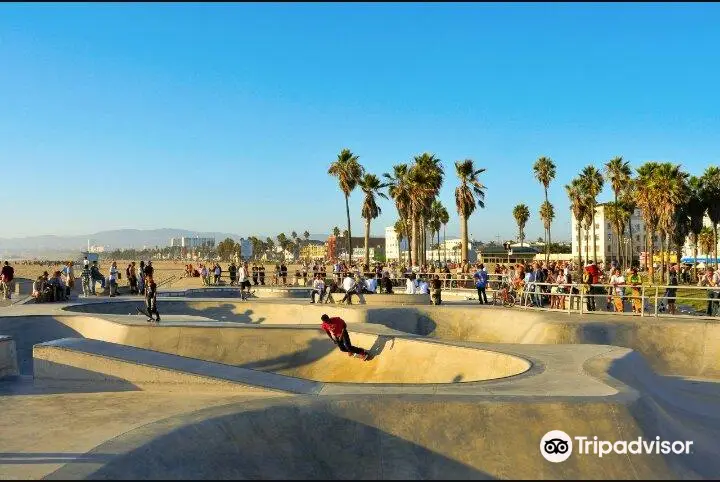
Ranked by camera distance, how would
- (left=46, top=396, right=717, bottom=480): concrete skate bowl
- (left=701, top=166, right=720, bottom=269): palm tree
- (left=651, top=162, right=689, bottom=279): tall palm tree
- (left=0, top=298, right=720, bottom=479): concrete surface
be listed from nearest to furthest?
(left=46, top=396, right=717, bottom=480): concrete skate bowl → (left=0, top=298, right=720, bottom=479): concrete surface → (left=651, top=162, right=689, bottom=279): tall palm tree → (left=701, top=166, right=720, bottom=269): palm tree

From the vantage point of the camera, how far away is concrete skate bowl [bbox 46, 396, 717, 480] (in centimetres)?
616

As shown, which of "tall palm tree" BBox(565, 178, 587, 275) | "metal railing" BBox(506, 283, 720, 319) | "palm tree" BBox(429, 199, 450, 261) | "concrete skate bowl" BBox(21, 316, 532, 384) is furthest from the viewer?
"palm tree" BBox(429, 199, 450, 261)

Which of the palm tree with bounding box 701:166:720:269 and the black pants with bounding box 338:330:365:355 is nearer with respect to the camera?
the black pants with bounding box 338:330:365:355

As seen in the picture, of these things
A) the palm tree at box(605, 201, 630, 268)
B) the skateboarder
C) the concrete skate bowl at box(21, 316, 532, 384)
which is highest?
the palm tree at box(605, 201, 630, 268)

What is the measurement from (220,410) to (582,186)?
2546 inches

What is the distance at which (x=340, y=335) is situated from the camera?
12.7 metres

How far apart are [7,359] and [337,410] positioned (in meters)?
7.17

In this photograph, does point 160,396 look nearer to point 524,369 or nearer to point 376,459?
point 376,459

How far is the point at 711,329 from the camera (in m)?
14.7

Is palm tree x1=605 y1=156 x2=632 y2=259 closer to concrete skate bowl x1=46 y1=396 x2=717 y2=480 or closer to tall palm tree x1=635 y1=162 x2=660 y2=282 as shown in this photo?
tall palm tree x1=635 y1=162 x2=660 y2=282

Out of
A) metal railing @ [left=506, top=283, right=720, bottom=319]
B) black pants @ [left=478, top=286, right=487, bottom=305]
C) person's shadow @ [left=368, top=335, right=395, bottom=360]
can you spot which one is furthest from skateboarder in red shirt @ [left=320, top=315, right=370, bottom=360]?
black pants @ [left=478, top=286, right=487, bottom=305]

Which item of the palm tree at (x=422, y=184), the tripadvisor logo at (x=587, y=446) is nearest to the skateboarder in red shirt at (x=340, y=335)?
the tripadvisor logo at (x=587, y=446)

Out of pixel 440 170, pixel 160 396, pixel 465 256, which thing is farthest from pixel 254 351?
pixel 440 170

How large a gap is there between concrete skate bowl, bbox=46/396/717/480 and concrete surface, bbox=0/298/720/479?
17mm
